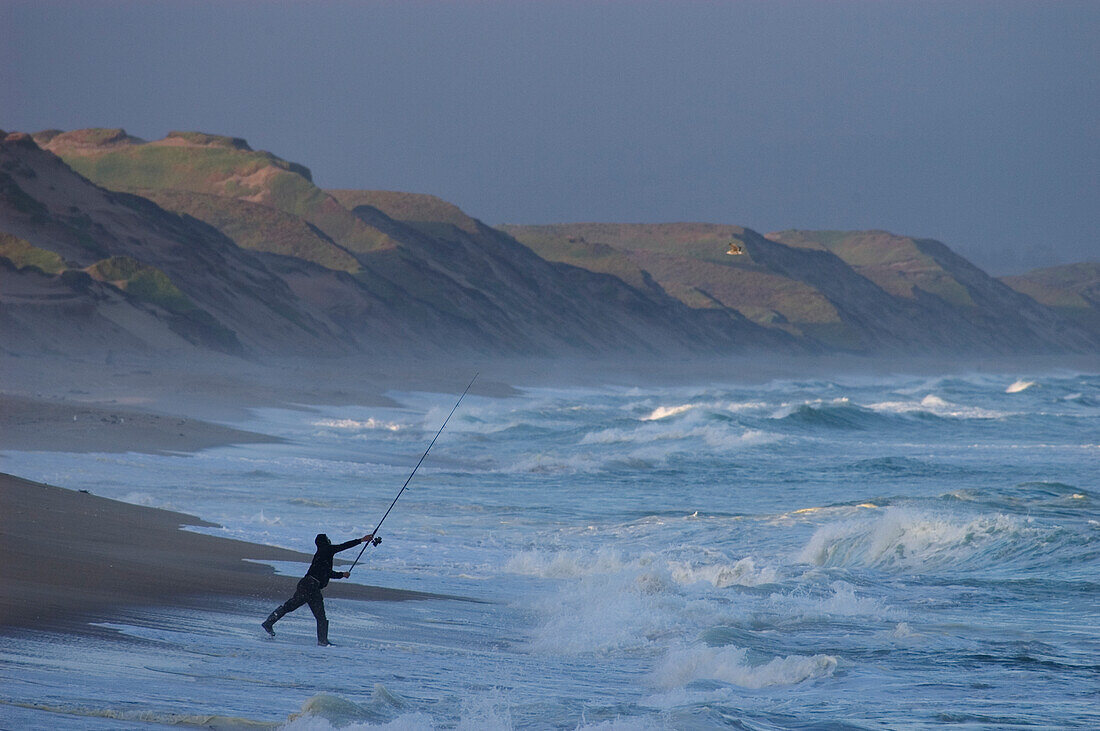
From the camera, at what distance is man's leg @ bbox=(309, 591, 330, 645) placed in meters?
9.24

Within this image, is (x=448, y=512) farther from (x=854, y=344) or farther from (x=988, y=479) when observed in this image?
(x=854, y=344)

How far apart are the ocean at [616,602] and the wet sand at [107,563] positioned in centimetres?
40

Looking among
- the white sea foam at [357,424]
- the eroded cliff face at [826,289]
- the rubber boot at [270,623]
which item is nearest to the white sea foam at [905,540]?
the rubber boot at [270,623]

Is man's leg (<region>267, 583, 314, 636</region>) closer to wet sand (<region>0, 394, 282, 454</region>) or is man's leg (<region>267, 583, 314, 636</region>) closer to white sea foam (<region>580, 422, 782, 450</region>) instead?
wet sand (<region>0, 394, 282, 454</region>)

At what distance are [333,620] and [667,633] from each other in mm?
2666

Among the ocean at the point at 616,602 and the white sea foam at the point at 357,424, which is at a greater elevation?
the white sea foam at the point at 357,424

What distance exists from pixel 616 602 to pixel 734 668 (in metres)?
2.52

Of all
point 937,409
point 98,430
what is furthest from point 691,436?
point 937,409

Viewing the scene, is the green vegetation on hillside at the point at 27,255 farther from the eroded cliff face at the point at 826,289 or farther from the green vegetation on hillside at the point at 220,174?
the eroded cliff face at the point at 826,289

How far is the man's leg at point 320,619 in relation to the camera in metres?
9.24

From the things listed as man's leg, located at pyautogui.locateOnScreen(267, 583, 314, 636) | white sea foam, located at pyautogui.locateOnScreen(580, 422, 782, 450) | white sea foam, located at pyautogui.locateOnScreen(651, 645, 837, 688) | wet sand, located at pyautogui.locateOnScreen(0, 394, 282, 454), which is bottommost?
white sea foam, located at pyautogui.locateOnScreen(651, 645, 837, 688)

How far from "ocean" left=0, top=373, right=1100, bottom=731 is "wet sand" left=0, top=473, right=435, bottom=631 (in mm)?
400

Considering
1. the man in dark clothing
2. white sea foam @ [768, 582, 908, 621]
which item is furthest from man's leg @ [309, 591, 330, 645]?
white sea foam @ [768, 582, 908, 621]

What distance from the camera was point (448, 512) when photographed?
60.6 feet
